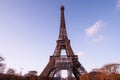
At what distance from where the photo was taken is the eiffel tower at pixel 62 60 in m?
47.5

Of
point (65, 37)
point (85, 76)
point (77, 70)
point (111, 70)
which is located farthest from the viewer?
point (65, 37)

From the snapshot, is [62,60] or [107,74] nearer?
[107,74]

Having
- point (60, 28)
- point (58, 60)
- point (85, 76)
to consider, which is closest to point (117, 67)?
point (85, 76)

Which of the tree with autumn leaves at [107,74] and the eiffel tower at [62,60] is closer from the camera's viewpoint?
the tree with autumn leaves at [107,74]

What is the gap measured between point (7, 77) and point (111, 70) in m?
22.6

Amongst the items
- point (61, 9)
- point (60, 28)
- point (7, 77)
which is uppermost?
point (61, 9)

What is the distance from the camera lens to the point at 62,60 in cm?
4975

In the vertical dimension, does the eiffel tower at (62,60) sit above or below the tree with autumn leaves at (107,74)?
above

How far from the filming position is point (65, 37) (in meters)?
51.1

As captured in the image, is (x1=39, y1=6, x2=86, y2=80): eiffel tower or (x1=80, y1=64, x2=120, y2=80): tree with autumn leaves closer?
(x1=80, y1=64, x2=120, y2=80): tree with autumn leaves

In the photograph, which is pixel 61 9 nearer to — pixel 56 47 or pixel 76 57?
pixel 56 47

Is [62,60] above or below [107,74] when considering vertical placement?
above

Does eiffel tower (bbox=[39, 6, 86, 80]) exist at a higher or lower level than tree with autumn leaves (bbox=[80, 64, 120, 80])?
higher

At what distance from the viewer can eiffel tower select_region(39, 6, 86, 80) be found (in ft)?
156
